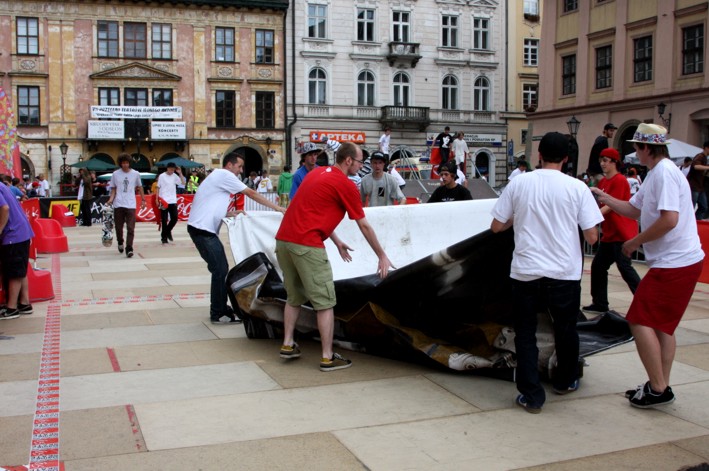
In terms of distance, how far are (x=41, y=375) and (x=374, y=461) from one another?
314cm

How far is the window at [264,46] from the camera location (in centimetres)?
4562

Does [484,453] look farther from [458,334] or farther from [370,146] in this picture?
[370,146]

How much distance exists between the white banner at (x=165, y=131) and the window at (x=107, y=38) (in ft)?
15.0

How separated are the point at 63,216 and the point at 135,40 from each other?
22126 mm

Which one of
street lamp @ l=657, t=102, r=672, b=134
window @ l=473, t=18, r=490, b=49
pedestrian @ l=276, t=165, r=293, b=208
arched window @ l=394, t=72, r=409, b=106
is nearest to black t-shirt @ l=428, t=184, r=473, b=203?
pedestrian @ l=276, t=165, r=293, b=208

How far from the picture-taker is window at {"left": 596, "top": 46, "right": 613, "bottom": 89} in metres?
32.4

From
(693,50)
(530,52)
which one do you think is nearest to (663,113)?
(693,50)

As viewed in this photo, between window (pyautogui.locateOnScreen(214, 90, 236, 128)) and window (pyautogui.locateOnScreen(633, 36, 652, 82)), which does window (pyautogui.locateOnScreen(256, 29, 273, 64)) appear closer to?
window (pyautogui.locateOnScreen(214, 90, 236, 128))

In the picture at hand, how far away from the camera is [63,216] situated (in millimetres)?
24516

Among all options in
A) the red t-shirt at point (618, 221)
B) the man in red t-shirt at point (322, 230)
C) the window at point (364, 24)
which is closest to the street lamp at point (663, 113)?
the red t-shirt at point (618, 221)

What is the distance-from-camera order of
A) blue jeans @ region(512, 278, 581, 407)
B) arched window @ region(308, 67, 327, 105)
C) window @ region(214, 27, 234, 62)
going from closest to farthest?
blue jeans @ region(512, 278, 581, 407)
window @ region(214, 27, 234, 62)
arched window @ region(308, 67, 327, 105)

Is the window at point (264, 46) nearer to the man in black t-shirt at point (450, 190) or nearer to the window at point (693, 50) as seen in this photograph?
the window at point (693, 50)

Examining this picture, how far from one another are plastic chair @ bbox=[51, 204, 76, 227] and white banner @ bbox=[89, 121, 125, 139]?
18632mm

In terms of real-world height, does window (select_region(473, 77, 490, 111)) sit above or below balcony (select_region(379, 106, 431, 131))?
above
